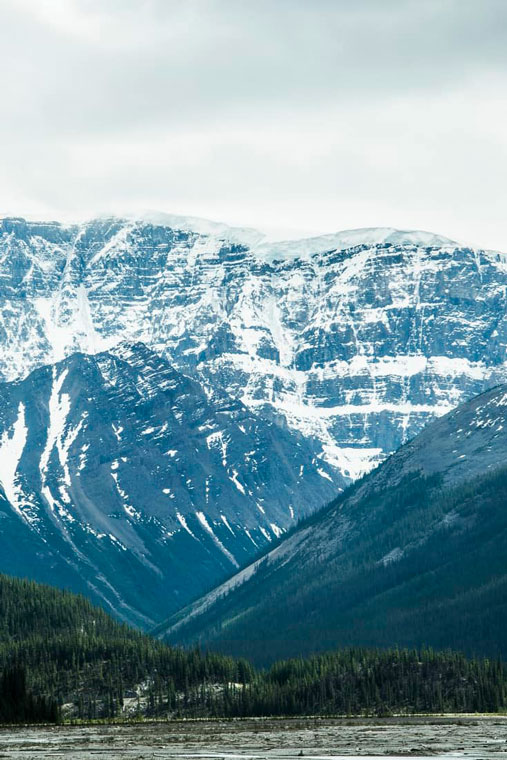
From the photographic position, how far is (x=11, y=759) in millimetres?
197625

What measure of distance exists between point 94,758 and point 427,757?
39.0 meters

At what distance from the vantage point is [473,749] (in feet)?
656

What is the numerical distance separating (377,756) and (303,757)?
8.79 metres

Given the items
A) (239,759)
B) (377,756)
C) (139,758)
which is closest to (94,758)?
(139,758)

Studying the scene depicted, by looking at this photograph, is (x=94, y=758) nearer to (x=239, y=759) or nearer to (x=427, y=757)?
(x=239, y=759)

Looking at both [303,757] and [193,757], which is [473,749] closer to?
[303,757]

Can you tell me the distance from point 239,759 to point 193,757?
697 cm

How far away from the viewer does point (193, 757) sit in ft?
650

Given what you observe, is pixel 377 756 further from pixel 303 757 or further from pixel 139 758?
pixel 139 758

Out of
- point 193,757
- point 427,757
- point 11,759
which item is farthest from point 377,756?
point 11,759

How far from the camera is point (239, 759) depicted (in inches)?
7628

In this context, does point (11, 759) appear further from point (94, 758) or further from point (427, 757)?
point (427, 757)

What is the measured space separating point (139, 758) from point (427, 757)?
3342 centimetres

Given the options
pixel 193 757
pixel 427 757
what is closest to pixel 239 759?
pixel 193 757
